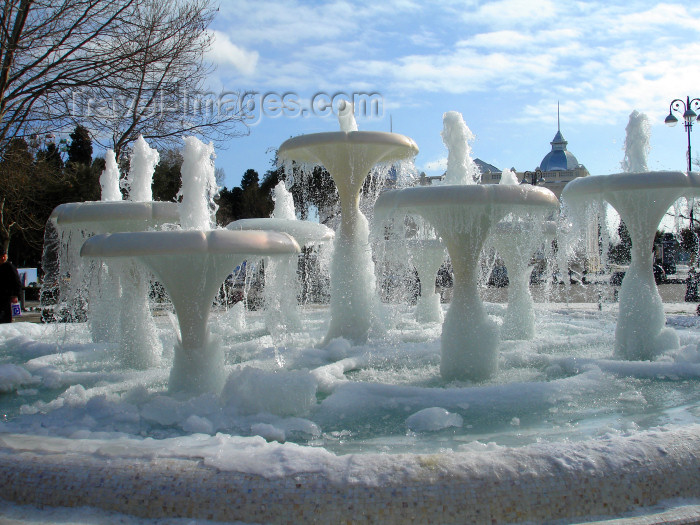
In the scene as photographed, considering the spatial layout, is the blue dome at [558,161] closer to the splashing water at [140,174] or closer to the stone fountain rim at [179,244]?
the splashing water at [140,174]

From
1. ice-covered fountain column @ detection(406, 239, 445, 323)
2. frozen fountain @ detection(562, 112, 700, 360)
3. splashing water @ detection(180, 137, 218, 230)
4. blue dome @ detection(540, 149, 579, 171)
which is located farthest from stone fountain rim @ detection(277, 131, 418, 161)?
blue dome @ detection(540, 149, 579, 171)

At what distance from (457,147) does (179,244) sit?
11.4 ft

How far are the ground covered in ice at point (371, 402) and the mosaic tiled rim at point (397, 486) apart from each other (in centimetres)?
45

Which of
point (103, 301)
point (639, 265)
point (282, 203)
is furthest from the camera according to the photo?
point (282, 203)

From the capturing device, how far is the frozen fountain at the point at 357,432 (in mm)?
2504

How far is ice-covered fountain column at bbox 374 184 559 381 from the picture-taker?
499cm

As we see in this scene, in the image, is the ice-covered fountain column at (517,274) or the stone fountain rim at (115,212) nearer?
the stone fountain rim at (115,212)

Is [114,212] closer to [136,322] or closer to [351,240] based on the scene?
[136,322]

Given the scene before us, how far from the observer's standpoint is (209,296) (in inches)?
182

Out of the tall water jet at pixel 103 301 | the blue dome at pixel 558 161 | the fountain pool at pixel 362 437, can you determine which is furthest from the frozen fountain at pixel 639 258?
the blue dome at pixel 558 161

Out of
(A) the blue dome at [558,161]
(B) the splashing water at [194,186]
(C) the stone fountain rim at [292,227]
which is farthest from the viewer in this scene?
(A) the blue dome at [558,161]

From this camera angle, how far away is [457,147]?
6453 millimetres

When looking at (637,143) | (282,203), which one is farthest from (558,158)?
(637,143)

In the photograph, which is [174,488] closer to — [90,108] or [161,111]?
[90,108]
